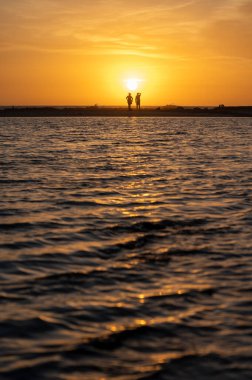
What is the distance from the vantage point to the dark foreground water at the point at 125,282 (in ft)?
Answer: 23.1

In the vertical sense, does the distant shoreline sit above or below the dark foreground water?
above

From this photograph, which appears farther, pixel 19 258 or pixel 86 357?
pixel 19 258

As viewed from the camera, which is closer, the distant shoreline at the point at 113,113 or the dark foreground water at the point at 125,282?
the dark foreground water at the point at 125,282

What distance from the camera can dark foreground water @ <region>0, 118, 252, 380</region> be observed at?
7.04 metres

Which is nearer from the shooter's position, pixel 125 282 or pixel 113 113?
pixel 125 282

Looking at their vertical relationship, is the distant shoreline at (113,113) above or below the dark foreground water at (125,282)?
above

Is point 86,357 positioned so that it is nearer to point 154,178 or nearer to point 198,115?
point 154,178

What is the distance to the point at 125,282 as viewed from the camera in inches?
390

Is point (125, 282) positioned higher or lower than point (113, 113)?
lower

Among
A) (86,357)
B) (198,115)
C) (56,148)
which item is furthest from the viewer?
(198,115)

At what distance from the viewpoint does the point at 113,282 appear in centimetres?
991

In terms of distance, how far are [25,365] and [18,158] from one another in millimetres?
26701

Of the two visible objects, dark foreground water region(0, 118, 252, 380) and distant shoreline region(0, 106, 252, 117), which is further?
distant shoreline region(0, 106, 252, 117)

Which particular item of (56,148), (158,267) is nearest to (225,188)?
(158,267)
